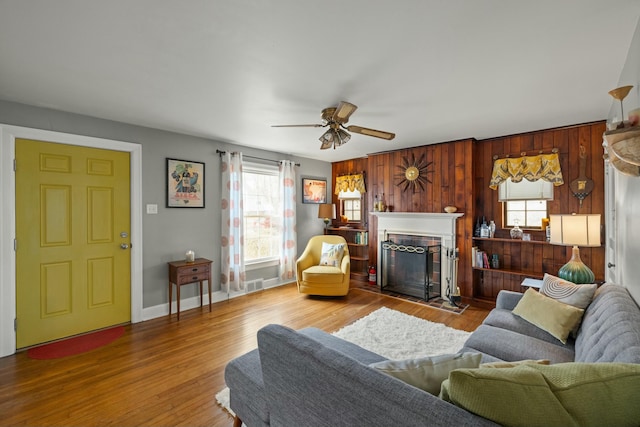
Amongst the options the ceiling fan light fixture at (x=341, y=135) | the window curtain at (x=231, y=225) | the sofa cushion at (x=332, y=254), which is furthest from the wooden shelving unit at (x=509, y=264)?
the window curtain at (x=231, y=225)

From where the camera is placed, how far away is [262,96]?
2562 millimetres

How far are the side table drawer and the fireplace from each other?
2.79m

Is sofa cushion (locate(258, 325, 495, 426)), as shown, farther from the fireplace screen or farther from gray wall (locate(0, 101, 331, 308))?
the fireplace screen

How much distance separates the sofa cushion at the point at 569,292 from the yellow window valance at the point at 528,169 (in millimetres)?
1802

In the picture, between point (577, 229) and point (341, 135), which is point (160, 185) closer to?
point (341, 135)

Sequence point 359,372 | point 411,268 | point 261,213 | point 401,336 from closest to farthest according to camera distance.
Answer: point 359,372 → point 401,336 → point 411,268 → point 261,213

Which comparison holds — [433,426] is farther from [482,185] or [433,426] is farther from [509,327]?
[482,185]

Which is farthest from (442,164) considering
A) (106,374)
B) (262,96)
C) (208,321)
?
(106,374)

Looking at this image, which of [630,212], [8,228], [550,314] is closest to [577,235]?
[630,212]

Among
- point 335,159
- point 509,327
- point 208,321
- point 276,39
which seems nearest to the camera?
point 276,39

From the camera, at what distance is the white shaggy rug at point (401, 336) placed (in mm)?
2645

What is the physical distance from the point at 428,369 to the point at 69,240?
3.62m

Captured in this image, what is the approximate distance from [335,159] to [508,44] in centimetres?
403

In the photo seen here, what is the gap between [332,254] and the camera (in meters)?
Result: 4.60
